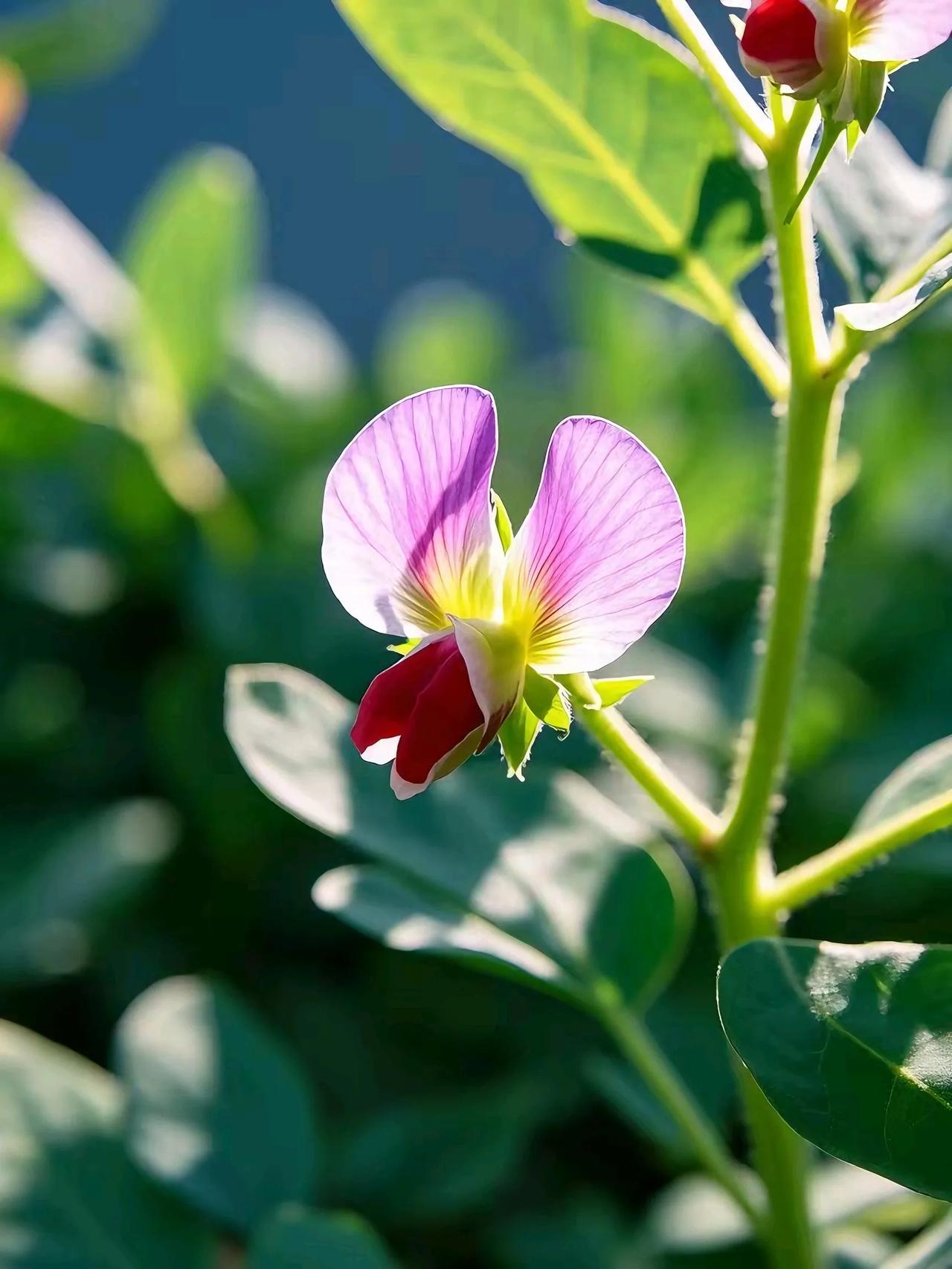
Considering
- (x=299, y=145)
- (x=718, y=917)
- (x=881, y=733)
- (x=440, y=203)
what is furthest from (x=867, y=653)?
(x=299, y=145)

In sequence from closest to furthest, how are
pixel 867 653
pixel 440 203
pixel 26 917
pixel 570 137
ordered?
pixel 570 137, pixel 26 917, pixel 867 653, pixel 440 203

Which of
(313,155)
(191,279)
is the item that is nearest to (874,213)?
(191,279)

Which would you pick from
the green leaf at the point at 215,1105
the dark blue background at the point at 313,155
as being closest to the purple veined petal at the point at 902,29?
the green leaf at the point at 215,1105

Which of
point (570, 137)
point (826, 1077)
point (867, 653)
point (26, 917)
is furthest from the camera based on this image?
point (867, 653)

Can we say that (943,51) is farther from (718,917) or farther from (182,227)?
(718,917)

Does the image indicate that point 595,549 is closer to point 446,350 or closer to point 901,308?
point 901,308

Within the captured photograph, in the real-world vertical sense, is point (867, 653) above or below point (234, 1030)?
above

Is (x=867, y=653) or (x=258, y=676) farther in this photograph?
(x=867, y=653)
